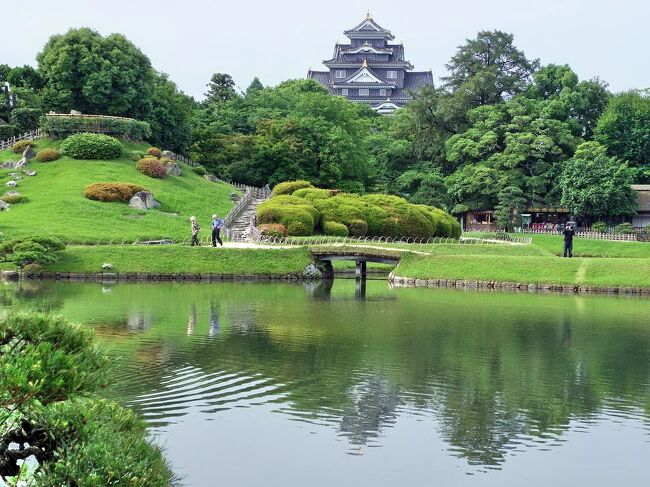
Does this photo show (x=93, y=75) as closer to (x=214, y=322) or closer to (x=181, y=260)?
(x=181, y=260)

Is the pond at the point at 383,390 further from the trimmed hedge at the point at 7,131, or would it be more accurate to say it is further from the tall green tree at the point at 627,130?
the tall green tree at the point at 627,130

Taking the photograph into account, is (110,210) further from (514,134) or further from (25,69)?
(514,134)

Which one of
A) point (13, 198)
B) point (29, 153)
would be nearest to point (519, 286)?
point (13, 198)

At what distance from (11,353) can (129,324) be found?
18.8 meters

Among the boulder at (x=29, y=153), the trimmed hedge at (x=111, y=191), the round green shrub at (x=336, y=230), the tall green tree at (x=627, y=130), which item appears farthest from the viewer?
the tall green tree at (x=627, y=130)

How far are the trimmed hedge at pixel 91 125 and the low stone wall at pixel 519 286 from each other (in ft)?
117

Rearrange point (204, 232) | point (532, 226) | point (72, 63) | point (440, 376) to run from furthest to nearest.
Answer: point (532, 226), point (72, 63), point (204, 232), point (440, 376)

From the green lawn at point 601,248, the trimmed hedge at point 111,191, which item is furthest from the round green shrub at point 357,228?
the trimmed hedge at point 111,191

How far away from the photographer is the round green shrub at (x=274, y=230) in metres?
54.5

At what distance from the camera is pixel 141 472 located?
9391mm

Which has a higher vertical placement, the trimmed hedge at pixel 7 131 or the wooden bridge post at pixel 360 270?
the trimmed hedge at pixel 7 131

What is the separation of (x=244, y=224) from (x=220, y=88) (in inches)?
1781

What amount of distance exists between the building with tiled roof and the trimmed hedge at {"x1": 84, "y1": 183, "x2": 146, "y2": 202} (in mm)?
71821

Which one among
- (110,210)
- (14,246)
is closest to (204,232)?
(110,210)
